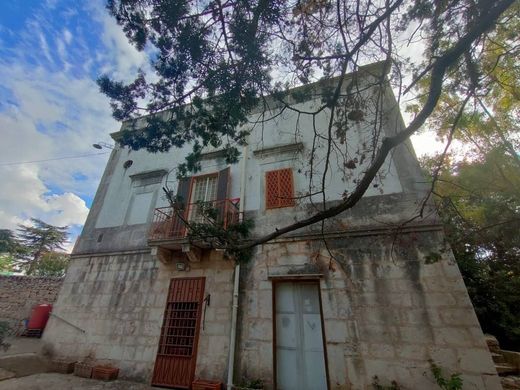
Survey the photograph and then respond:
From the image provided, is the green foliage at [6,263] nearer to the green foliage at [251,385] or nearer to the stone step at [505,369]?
the green foliage at [251,385]

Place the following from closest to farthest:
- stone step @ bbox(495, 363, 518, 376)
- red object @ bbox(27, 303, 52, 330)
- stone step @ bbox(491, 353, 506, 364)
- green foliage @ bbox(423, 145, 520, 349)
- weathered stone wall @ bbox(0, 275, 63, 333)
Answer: stone step @ bbox(495, 363, 518, 376)
stone step @ bbox(491, 353, 506, 364)
green foliage @ bbox(423, 145, 520, 349)
red object @ bbox(27, 303, 52, 330)
weathered stone wall @ bbox(0, 275, 63, 333)

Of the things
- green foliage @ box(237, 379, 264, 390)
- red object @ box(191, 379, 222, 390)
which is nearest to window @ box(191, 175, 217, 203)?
red object @ box(191, 379, 222, 390)

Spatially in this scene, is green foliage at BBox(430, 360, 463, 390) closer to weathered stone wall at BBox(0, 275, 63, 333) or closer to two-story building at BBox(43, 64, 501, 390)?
two-story building at BBox(43, 64, 501, 390)

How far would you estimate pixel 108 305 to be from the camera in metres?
8.28

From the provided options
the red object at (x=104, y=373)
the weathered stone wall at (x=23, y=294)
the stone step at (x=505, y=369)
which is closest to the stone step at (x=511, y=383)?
the stone step at (x=505, y=369)

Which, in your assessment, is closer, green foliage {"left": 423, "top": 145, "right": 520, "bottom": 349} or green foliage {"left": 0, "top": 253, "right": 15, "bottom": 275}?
green foliage {"left": 423, "top": 145, "right": 520, "bottom": 349}

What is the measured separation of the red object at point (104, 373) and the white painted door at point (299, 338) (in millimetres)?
4512

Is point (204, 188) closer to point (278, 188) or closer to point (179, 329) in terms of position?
point (278, 188)

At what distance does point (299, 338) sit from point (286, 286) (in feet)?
4.03

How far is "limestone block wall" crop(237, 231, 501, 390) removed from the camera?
515 centimetres

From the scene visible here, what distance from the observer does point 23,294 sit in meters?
11.6

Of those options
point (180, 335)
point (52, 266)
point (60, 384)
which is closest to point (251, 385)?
point (180, 335)

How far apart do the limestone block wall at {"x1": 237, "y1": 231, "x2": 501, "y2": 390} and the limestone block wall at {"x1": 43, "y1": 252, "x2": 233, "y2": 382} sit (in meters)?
0.73

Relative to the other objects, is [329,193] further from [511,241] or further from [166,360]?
[166,360]
